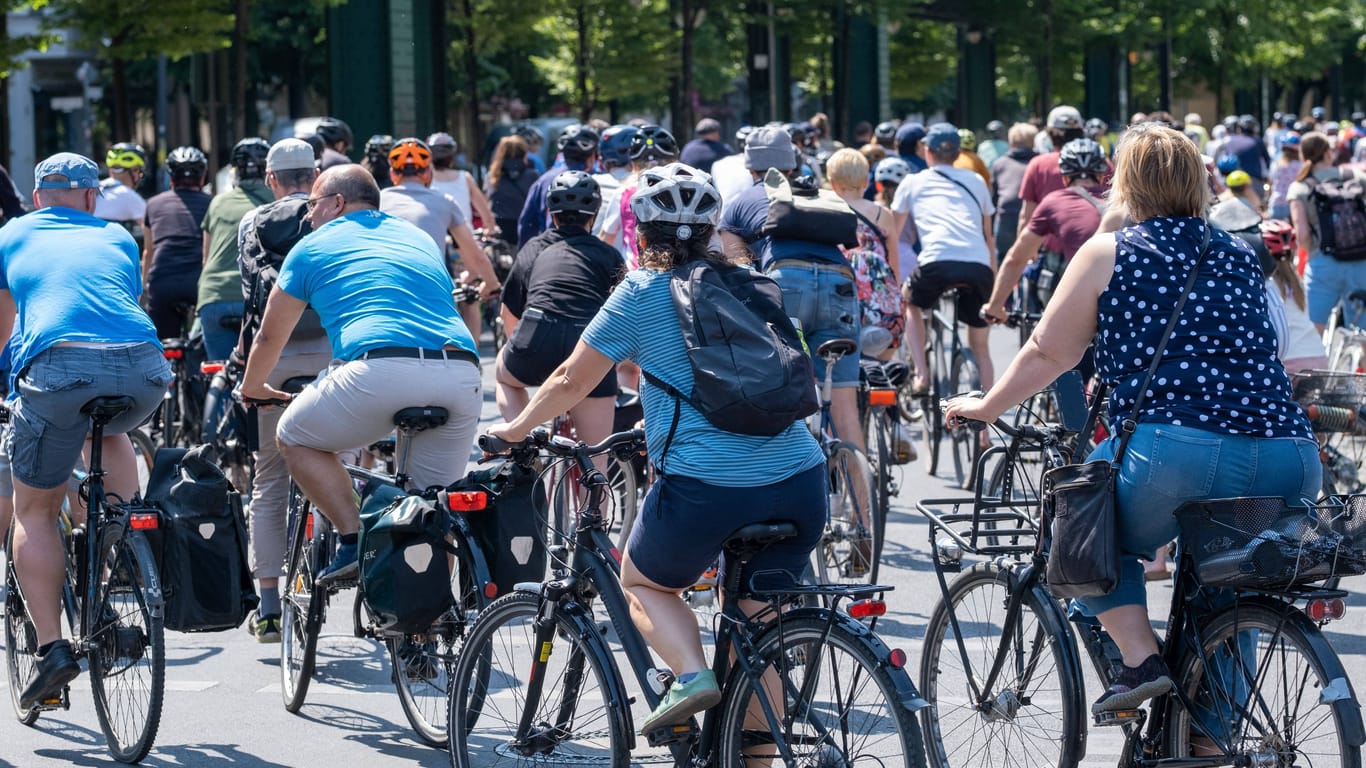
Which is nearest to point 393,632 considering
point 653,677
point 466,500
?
point 466,500

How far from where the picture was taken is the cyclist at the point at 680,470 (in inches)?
185

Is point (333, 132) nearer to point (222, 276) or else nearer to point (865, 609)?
point (222, 276)

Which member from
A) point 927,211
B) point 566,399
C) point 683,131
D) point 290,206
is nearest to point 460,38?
point 683,131

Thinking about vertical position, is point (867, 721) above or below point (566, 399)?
below

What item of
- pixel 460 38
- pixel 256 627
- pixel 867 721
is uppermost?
pixel 460 38

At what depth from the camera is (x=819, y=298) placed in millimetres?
8477

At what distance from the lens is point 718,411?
15.3 ft

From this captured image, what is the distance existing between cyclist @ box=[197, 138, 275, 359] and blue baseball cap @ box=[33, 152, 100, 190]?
3.09m

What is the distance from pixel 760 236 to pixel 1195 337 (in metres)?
4.26

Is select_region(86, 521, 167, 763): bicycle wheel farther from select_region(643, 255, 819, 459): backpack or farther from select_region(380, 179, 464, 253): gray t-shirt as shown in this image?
select_region(380, 179, 464, 253): gray t-shirt

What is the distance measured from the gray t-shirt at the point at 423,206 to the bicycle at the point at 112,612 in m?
4.41

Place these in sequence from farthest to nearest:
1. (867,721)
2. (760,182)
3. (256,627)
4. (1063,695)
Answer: (760,182) → (256,627) → (1063,695) → (867,721)

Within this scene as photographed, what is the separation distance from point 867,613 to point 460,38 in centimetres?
3825

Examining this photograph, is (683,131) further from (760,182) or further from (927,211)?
(760,182)
